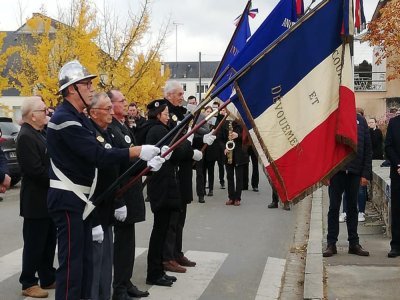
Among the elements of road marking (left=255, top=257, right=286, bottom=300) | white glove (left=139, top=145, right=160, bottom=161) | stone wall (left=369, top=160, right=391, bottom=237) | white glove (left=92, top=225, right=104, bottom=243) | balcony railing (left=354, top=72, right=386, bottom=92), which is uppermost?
balcony railing (left=354, top=72, right=386, bottom=92)

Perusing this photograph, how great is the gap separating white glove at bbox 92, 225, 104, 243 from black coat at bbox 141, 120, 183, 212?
4.67 ft

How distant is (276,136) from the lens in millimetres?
4672

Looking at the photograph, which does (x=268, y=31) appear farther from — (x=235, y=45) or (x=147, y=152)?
(x=147, y=152)

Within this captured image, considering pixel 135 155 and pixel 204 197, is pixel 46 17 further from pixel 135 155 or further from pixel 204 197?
pixel 135 155

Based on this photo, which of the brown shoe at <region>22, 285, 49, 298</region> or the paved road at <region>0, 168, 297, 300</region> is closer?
the brown shoe at <region>22, 285, 49, 298</region>

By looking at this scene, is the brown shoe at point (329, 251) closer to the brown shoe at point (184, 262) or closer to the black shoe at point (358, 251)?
the black shoe at point (358, 251)

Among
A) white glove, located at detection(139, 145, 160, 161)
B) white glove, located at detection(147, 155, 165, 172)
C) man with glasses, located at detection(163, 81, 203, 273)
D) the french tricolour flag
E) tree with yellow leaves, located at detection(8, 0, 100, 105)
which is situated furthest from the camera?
tree with yellow leaves, located at detection(8, 0, 100, 105)

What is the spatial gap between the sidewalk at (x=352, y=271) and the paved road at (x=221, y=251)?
43 cm

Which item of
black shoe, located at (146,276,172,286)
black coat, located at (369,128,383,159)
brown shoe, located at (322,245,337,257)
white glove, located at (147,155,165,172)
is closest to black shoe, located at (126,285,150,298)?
black shoe, located at (146,276,172,286)

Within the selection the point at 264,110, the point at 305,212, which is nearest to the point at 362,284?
the point at 264,110

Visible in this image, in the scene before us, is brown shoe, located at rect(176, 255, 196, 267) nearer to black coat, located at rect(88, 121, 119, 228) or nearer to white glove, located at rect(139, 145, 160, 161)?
black coat, located at rect(88, 121, 119, 228)

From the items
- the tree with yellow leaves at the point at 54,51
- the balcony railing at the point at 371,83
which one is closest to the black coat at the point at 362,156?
the tree with yellow leaves at the point at 54,51

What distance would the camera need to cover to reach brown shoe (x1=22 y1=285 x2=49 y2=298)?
226 inches

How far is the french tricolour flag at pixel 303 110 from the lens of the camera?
464 cm
